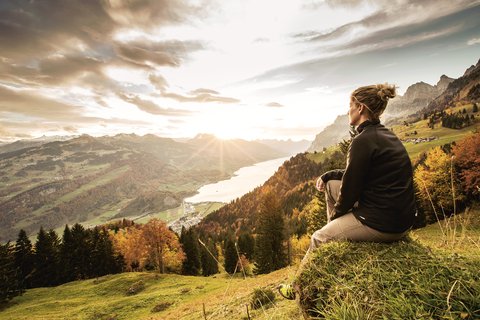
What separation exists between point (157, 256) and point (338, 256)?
60.2m

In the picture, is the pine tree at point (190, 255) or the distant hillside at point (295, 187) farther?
the distant hillside at point (295, 187)

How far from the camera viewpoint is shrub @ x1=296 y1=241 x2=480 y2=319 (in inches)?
85.8

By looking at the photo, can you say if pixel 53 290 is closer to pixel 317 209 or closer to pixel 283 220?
pixel 283 220

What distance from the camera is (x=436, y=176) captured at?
44.1 metres

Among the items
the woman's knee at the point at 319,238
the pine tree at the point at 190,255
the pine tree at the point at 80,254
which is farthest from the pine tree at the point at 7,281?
the woman's knee at the point at 319,238

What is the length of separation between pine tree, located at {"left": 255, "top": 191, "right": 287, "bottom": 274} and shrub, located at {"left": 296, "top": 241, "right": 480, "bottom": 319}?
44080 mm

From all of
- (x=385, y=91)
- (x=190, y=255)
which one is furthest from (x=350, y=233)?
(x=190, y=255)

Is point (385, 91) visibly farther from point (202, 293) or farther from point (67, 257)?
point (67, 257)

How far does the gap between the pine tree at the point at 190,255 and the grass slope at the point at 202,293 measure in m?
21.1

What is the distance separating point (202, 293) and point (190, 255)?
37578mm

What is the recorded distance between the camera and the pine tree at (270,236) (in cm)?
4750

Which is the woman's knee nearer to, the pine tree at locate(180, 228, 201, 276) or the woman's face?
the woman's face

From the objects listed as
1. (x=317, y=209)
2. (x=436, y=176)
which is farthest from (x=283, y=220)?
(x=436, y=176)

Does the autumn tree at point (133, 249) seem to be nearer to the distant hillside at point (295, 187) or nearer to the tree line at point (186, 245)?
the tree line at point (186, 245)
